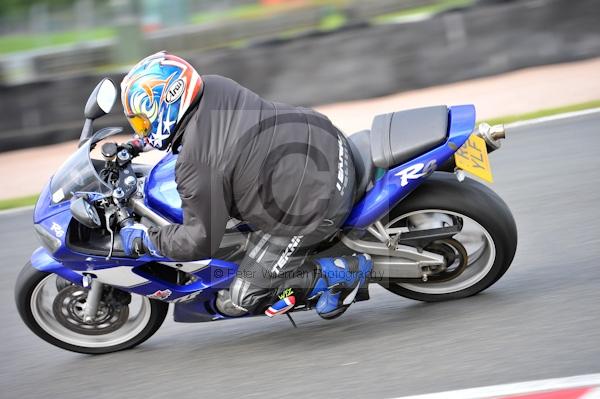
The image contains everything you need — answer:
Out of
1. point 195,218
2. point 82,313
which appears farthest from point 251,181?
point 82,313

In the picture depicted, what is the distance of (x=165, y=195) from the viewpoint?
427 cm

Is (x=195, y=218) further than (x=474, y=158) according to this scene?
No

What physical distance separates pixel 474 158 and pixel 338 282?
98cm

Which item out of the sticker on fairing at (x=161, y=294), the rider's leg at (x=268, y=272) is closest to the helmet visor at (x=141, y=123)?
the rider's leg at (x=268, y=272)

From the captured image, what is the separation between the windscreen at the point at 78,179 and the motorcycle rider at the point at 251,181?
1.08 ft

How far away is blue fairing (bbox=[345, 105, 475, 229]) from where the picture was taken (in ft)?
13.7

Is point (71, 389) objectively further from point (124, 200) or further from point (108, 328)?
point (124, 200)

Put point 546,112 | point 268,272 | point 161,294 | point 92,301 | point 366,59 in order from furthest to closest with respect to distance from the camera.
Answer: point 366,59
point 546,112
point 92,301
point 161,294
point 268,272

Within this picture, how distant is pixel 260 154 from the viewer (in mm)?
3979

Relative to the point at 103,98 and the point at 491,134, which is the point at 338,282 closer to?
the point at 491,134

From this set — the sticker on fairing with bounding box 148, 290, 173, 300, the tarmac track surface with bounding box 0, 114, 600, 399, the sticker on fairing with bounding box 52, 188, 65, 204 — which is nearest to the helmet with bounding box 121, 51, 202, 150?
the sticker on fairing with bounding box 52, 188, 65, 204

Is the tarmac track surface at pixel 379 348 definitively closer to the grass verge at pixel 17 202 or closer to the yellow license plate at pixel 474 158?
the yellow license plate at pixel 474 158

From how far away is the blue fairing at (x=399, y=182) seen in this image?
13.7 ft

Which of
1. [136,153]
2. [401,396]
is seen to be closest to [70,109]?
[136,153]
